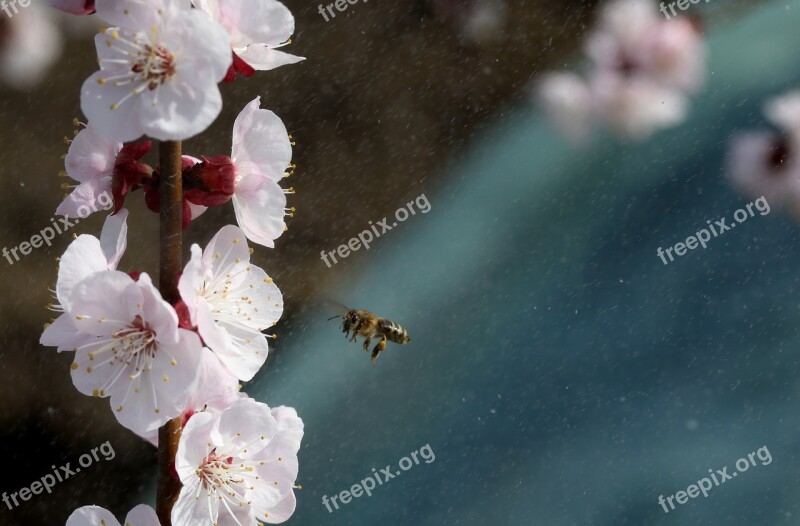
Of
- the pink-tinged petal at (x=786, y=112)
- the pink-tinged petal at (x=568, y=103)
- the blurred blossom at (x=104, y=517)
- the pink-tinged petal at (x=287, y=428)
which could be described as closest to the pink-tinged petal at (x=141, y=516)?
the blurred blossom at (x=104, y=517)

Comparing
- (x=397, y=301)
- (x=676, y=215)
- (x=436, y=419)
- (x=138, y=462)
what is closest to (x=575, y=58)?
(x=676, y=215)

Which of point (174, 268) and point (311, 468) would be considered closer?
point (174, 268)

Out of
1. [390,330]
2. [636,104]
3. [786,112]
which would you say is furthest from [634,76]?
[390,330]

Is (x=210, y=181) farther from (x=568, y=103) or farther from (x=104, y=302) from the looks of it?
(x=568, y=103)

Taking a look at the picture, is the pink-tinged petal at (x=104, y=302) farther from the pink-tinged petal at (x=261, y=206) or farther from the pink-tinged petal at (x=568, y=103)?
the pink-tinged petal at (x=568, y=103)

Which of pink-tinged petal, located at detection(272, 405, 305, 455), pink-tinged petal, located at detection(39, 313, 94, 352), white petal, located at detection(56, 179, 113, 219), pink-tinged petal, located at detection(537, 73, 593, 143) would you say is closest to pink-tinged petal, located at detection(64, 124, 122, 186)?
white petal, located at detection(56, 179, 113, 219)

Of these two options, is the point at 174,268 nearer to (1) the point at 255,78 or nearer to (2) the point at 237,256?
(2) the point at 237,256
